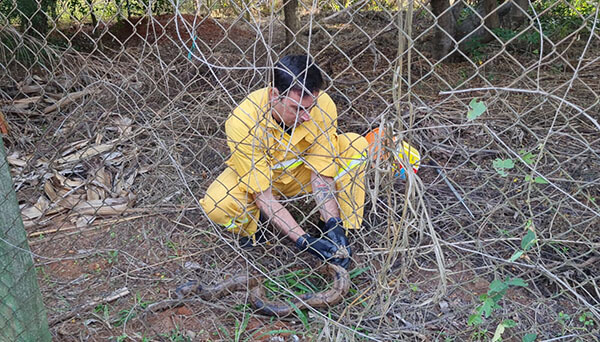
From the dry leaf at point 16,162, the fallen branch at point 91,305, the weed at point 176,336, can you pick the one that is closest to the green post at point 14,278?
the fallen branch at point 91,305

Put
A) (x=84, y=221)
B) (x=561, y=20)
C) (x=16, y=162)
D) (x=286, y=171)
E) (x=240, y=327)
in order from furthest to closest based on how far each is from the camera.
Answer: (x=561, y=20), (x=16, y=162), (x=84, y=221), (x=286, y=171), (x=240, y=327)

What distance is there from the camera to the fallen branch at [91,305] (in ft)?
6.75

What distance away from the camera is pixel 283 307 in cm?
214

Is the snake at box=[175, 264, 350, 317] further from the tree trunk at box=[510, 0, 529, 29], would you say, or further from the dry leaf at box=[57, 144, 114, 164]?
the tree trunk at box=[510, 0, 529, 29]

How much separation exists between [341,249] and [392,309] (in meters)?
0.39

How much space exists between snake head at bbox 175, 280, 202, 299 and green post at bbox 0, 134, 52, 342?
2.00 ft

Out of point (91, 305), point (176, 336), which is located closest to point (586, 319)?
point (176, 336)

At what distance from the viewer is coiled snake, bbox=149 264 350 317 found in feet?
7.03

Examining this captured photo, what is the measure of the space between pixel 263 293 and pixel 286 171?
0.60m

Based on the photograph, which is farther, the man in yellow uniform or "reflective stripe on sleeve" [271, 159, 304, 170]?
"reflective stripe on sleeve" [271, 159, 304, 170]

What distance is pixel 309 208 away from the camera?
2.91 m

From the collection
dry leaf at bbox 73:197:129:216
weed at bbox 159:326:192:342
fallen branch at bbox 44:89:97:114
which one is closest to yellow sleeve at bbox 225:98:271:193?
weed at bbox 159:326:192:342

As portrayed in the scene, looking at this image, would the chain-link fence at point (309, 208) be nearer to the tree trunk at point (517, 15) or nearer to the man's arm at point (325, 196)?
the man's arm at point (325, 196)

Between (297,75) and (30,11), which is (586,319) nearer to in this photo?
(297,75)
